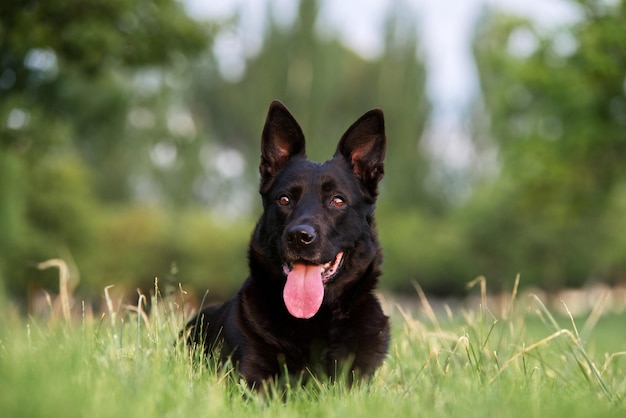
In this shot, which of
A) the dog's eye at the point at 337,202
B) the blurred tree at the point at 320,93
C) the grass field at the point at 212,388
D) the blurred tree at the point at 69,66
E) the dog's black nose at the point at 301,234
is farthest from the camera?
the blurred tree at the point at 320,93

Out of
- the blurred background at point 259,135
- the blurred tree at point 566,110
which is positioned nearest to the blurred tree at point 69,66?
the blurred background at point 259,135

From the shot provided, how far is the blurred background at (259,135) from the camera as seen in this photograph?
784 inches

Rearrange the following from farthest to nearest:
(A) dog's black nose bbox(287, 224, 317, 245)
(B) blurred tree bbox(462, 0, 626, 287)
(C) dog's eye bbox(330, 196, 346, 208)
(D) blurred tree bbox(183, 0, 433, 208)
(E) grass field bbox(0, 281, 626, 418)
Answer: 1. (D) blurred tree bbox(183, 0, 433, 208)
2. (B) blurred tree bbox(462, 0, 626, 287)
3. (C) dog's eye bbox(330, 196, 346, 208)
4. (A) dog's black nose bbox(287, 224, 317, 245)
5. (E) grass field bbox(0, 281, 626, 418)

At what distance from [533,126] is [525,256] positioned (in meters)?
17.8

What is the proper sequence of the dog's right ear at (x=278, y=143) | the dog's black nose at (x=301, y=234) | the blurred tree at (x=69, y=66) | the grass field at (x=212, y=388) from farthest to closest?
the blurred tree at (x=69, y=66), the dog's right ear at (x=278, y=143), the dog's black nose at (x=301, y=234), the grass field at (x=212, y=388)

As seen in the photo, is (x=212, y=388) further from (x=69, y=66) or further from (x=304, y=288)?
(x=69, y=66)

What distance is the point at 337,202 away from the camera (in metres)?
5.16

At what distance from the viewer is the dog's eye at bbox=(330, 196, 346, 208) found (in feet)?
16.9

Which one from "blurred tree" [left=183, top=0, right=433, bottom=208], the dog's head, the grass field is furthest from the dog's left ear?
"blurred tree" [left=183, top=0, right=433, bottom=208]

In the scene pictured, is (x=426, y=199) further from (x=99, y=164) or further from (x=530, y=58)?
(x=530, y=58)

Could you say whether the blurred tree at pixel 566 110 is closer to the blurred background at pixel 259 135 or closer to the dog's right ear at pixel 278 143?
the blurred background at pixel 259 135

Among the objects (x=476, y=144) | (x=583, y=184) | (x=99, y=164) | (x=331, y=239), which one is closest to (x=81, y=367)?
(x=331, y=239)

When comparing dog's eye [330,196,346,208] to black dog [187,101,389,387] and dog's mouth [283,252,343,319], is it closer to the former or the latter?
black dog [187,101,389,387]

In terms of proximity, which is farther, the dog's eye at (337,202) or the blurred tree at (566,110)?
the blurred tree at (566,110)
